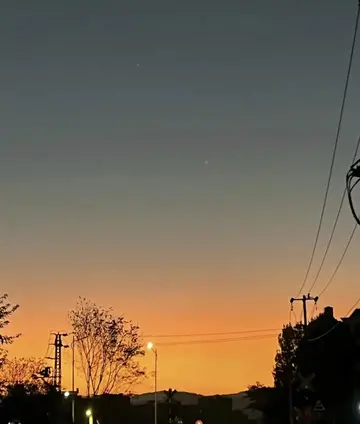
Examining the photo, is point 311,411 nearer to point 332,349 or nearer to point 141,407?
point 332,349

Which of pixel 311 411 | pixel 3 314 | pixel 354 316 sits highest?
pixel 354 316

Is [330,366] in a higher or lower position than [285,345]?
lower

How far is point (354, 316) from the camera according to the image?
279 feet

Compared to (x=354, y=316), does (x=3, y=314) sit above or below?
below

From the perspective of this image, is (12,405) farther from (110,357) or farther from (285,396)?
(285,396)

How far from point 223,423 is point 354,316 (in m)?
71.8

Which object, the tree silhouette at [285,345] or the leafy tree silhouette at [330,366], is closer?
the leafy tree silhouette at [330,366]

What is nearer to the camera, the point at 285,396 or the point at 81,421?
the point at 285,396

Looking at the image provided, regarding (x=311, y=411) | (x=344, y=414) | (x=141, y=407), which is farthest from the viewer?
(x=141, y=407)

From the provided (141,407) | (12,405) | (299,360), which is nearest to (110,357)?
(12,405)

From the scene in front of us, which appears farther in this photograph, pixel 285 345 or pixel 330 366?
pixel 285 345

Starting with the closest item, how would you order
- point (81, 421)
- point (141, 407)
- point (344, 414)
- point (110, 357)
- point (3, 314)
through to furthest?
point (3, 314), point (110, 357), point (344, 414), point (81, 421), point (141, 407)

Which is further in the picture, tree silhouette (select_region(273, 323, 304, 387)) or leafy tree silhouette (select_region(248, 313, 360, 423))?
tree silhouette (select_region(273, 323, 304, 387))

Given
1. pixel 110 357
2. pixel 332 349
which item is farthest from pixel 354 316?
pixel 110 357
